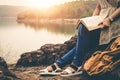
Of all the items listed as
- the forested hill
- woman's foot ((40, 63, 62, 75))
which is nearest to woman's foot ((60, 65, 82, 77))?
woman's foot ((40, 63, 62, 75))

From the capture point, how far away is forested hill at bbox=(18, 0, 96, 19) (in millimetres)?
54781

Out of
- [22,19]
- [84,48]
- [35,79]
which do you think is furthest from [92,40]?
[22,19]

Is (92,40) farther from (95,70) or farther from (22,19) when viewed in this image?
(22,19)

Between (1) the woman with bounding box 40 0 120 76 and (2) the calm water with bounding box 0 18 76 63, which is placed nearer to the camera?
(1) the woman with bounding box 40 0 120 76

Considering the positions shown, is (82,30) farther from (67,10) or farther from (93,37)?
(67,10)

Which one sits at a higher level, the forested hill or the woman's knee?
the forested hill

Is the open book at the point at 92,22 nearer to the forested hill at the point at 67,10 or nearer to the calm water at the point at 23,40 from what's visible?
the calm water at the point at 23,40

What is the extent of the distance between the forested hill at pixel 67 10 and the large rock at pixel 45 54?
4488 cm

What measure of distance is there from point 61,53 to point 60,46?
0.15m

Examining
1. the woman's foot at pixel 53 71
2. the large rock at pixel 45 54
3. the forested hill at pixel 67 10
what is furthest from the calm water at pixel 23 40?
the forested hill at pixel 67 10

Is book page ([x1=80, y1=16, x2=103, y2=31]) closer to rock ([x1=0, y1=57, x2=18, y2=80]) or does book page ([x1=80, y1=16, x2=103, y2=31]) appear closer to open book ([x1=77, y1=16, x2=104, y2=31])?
open book ([x1=77, y1=16, x2=104, y2=31])

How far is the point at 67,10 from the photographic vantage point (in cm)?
5847

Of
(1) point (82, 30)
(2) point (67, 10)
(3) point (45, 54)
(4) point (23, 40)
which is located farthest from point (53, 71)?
(2) point (67, 10)

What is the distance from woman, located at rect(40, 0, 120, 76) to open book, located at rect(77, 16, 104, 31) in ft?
0.24
